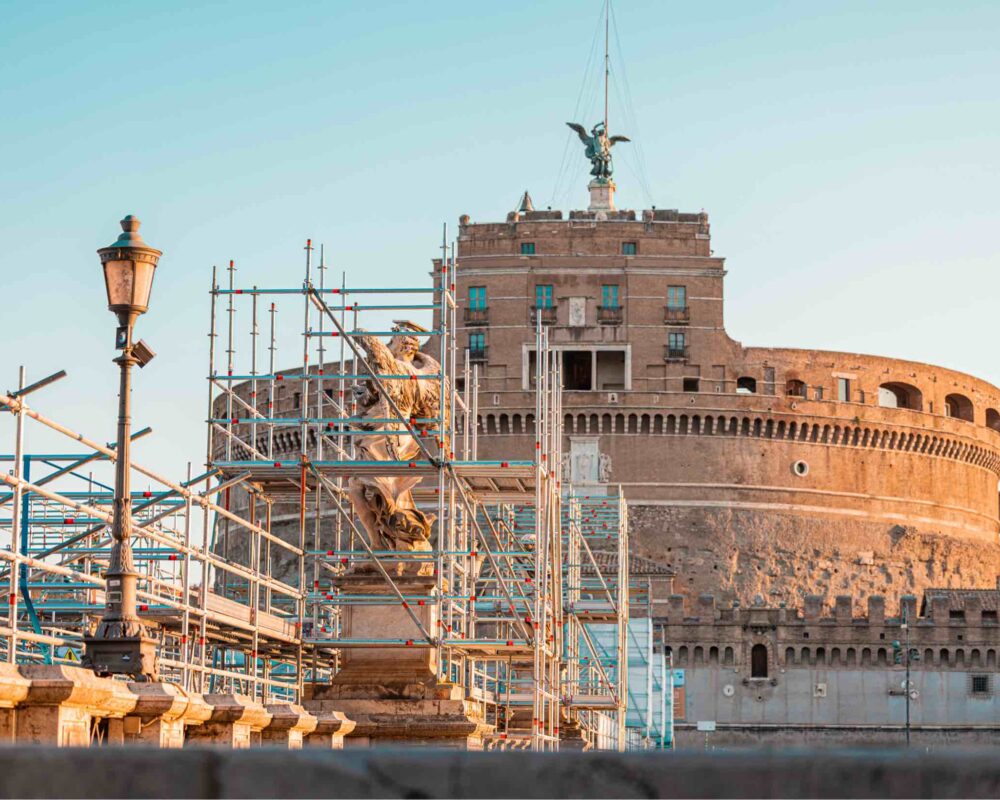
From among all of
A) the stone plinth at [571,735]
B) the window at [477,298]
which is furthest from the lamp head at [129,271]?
the window at [477,298]

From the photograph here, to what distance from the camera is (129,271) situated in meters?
8.52

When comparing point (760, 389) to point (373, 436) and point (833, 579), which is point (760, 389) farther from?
point (373, 436)

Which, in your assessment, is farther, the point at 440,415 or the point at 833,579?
the point at 833,579

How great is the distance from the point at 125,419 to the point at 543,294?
1919 inches

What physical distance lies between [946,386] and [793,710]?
55.3 ft

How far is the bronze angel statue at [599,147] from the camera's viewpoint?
206ft

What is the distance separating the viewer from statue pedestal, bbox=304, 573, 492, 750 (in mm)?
11398

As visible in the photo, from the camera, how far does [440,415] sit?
13.8m

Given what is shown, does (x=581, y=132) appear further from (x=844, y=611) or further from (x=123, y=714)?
(x=123, y=714)

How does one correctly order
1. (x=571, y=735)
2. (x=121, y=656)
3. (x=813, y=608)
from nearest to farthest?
(x=121, y=656) → (x=571, y=735) → (x=813, y=608)

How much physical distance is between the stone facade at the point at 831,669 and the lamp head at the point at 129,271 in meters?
40.5

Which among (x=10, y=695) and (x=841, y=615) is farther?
(x=841, y=615)

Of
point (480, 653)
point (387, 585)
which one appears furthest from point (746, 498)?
point (387, 585)

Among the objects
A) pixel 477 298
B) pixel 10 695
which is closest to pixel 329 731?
pixel 10 695
